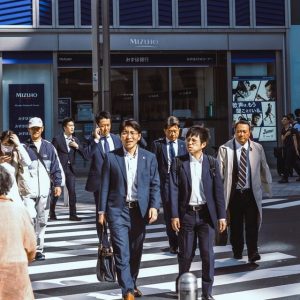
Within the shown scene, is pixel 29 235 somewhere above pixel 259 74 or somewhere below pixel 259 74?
below

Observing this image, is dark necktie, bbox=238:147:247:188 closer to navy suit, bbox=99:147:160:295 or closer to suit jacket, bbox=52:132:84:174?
navy suit, bbox=99:147:160:295

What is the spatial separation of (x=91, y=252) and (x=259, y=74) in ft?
49.0

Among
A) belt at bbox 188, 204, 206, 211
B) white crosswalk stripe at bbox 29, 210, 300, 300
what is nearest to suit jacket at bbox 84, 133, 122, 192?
white crosswalk stripe at bbox 29, 210, 300, 300

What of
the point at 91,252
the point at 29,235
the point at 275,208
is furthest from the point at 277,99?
the point at 29,235

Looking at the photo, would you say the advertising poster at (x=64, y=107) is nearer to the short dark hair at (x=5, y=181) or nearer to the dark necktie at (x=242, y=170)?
the dark necktie at (x=242, y=170)

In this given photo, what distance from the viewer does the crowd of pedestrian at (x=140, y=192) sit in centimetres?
514

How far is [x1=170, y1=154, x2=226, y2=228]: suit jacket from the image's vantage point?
7.46 meters

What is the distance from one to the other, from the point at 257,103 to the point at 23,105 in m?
7.66

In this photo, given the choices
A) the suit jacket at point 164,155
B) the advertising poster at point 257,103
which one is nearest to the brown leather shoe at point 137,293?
the suit jacket at point 164,155

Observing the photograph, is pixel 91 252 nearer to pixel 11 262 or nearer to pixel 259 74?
pixel 11 262

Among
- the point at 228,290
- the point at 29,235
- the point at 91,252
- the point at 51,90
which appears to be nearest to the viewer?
the point at 29,235

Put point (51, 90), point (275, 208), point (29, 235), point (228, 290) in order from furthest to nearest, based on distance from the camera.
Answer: point (51, 90) < point (275, 208) < point (228, 290) < point (29, 235)

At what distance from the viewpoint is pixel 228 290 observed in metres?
8.02

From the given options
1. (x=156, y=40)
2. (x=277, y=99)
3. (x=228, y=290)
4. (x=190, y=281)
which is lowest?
(x=228, y=290)
